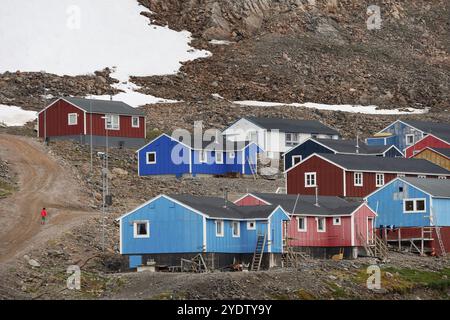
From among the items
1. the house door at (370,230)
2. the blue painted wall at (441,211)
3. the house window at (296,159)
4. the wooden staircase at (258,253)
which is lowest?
the wooden staircase at (258,253)

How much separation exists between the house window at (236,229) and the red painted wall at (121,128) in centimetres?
2927

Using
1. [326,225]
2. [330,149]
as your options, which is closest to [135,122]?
[330,149]

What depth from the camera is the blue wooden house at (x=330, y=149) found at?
3696 inches

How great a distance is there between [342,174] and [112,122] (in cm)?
2032

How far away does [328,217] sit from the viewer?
74688 millimetres

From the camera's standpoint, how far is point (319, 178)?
281 ft

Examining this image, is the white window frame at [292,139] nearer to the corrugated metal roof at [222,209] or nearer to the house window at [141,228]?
the corrugated metal roof at [222,209]

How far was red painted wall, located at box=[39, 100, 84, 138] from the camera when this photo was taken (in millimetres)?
96938

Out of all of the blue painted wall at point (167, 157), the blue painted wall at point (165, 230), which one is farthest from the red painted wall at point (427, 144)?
the blue painted wall at point (165, 230)

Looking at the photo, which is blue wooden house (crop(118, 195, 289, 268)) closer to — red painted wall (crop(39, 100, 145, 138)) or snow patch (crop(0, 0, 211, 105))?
red painted wall (crop(39, 100, 145, 138))

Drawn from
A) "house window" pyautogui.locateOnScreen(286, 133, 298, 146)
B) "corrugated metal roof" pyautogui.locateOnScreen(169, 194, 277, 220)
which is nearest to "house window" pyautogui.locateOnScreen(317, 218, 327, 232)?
"corrugated metal roof" pyautogui.locateOnScreen(169, 194, 277, 220)

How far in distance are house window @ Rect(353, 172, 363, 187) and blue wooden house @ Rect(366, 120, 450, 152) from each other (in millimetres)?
21896

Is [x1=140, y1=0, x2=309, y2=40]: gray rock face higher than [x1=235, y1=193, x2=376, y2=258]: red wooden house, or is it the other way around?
[x1=140, y1=0, x2=309, y2=40]: gray rock face

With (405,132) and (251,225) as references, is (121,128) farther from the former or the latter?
(251,225)
